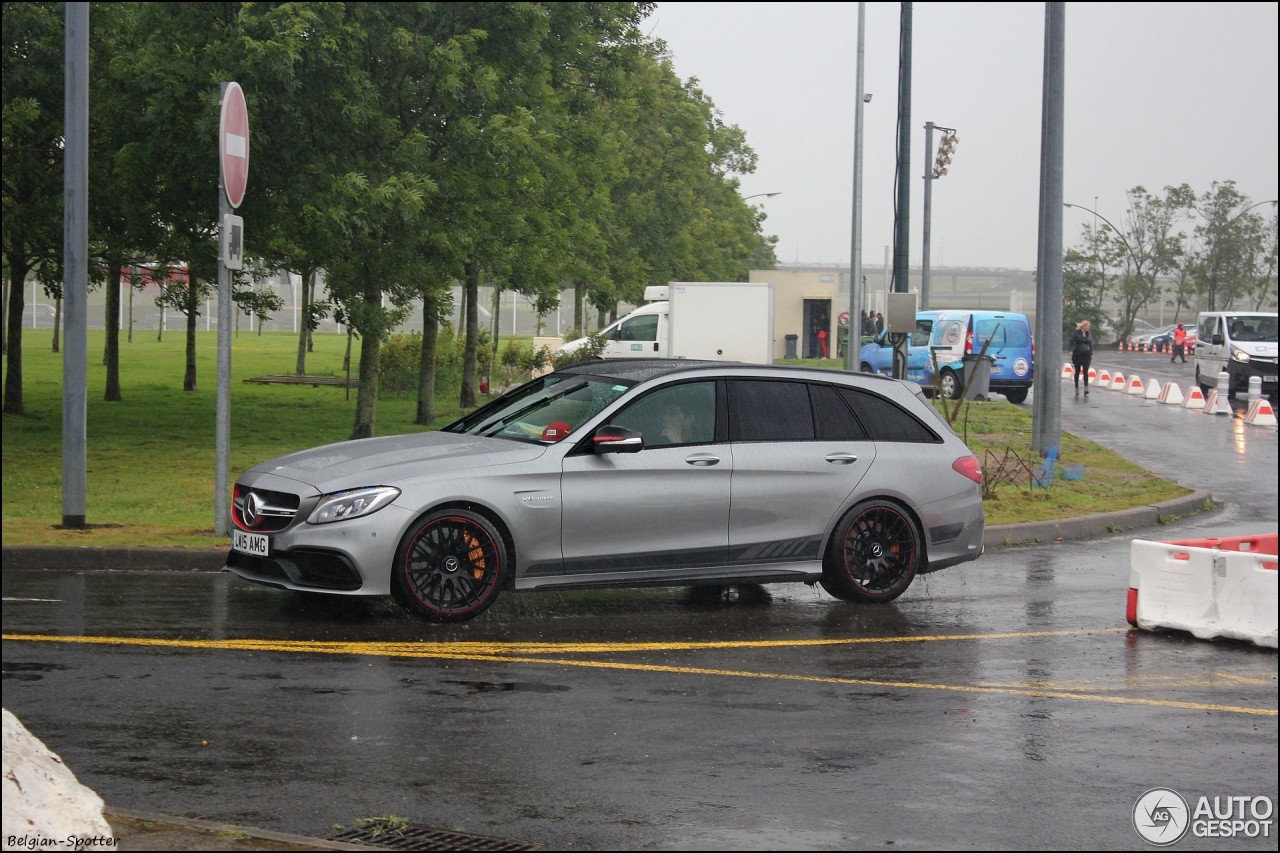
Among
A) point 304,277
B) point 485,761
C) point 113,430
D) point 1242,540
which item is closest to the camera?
point 485,761

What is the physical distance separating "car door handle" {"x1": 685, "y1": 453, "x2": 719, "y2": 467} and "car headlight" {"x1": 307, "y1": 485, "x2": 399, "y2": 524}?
6.36 ft

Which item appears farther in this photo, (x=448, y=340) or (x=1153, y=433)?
(x=448, y=340)

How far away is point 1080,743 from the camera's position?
643 cm

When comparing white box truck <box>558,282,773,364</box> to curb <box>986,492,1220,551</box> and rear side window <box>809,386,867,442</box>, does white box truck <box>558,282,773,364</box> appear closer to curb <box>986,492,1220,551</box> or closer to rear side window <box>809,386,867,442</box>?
curb <box>986,492,1220,551</box>

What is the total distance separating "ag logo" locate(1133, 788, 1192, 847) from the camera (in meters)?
5.23

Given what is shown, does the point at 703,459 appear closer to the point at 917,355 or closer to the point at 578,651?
the point at 578,651

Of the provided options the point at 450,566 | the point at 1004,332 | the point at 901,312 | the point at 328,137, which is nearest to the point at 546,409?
the point at 450,566

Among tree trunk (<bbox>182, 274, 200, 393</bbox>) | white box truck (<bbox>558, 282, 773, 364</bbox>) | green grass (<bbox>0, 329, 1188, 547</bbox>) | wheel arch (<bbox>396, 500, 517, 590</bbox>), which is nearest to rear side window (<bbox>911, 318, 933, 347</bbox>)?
green grass (<bbox>0, 329, 1188, 547</bbox>)

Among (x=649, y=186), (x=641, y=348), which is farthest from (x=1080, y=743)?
(x=649, y=186)

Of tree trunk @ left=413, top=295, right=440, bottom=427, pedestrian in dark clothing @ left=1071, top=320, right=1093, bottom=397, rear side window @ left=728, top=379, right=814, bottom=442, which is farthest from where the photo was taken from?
pedestrian in dark clothing @ left=1071, top=320, right=1093, bottom=397

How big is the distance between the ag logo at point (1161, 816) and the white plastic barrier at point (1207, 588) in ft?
10.8

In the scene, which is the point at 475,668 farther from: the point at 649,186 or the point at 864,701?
the point at 649,186

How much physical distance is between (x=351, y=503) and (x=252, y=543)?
0.73m

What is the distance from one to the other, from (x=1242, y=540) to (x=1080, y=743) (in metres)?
3.60
